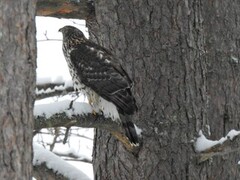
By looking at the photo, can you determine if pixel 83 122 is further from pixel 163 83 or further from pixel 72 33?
pixel 72 33

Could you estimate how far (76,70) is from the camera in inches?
247

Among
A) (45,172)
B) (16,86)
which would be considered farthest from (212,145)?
(16,86)

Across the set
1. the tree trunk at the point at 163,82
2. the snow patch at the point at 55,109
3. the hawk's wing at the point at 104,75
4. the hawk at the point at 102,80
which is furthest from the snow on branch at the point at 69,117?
the tree trunk at the point at 163,82

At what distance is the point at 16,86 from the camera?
321cm

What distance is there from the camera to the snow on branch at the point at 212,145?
17.6ft

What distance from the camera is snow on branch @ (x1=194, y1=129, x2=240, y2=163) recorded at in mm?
5355

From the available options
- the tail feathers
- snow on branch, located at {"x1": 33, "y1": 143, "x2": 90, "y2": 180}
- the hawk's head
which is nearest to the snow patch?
the tail feathers

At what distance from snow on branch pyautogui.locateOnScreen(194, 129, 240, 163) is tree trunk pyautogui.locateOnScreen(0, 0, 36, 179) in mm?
2257

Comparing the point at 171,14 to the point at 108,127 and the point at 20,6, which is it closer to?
the point at 108,127

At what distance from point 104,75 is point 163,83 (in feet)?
1.80

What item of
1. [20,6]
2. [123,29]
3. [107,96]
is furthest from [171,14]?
[20,6]

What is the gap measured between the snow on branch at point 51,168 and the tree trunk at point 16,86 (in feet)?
8.43

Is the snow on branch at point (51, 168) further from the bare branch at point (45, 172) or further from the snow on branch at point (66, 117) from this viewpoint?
the snow on branch at point (66, 117)

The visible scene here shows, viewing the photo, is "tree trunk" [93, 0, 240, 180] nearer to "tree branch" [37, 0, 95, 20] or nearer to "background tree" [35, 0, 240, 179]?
"background tree" [35, 0, 240, 179]
